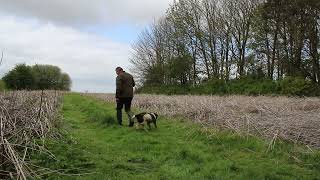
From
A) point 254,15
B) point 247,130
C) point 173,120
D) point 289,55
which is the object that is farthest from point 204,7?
point 247,130

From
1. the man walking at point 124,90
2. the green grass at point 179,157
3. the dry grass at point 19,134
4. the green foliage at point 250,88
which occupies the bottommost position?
the green grass at point 179,157

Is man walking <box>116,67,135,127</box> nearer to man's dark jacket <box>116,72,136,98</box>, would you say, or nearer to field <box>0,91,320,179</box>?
man's dark jacket <box>116,72,136,98</box>

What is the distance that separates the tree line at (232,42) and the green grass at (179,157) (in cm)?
2979

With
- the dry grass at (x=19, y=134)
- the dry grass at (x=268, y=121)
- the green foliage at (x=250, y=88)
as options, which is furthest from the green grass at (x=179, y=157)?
the green foliage at (x=250, y=88)

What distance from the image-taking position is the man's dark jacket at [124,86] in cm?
1692

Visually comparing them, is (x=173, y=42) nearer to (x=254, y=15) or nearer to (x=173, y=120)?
(x=254, y=15)

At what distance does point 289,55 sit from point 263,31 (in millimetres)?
4638

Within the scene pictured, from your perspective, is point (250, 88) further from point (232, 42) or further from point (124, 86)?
point (124, 86)

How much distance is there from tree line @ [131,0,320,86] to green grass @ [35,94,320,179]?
29790 millimetres

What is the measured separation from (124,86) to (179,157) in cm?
665

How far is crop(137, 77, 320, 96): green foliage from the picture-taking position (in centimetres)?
3781

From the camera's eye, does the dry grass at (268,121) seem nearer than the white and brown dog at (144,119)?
Yes

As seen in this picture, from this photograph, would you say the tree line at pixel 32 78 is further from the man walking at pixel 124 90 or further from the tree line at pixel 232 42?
the tree line at pixel 232 42

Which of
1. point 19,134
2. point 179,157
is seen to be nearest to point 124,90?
point 179,157
